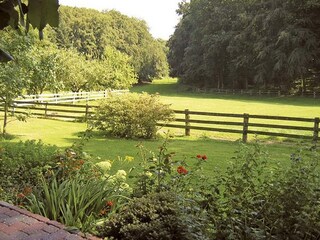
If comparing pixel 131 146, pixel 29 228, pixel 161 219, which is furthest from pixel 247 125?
pixel 29 228

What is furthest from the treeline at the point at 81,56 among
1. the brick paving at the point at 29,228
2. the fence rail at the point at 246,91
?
the fence rail at the point at 246,91

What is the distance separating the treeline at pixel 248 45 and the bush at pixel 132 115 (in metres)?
28.8

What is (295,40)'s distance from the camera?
39.0m

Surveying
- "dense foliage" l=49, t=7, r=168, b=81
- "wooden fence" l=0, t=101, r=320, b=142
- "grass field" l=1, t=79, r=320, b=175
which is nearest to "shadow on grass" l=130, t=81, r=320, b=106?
"dense foliage" l=49, t=7, r=168, b=81

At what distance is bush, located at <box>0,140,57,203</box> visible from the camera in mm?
4699

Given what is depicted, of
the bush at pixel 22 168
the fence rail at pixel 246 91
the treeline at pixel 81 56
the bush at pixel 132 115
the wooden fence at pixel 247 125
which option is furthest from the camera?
the fence rail at pixel 246 91

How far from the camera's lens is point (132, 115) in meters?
13.5

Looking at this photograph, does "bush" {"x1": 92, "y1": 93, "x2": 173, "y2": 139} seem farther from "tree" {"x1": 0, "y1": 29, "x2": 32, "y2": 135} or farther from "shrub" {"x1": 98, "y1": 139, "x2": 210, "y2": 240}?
"shrub" {"x1": 98, "y1": 139, "x2": 210, "y2": 240}

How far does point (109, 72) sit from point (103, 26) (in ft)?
108

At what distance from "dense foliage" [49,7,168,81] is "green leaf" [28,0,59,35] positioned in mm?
59412

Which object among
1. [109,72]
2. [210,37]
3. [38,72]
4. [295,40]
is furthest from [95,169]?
[210,37]

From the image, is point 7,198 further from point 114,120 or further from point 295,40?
point 295,40

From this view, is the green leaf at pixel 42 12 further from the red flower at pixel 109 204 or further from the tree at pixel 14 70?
the tree at pixel 14 70

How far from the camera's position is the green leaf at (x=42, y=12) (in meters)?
0.88
